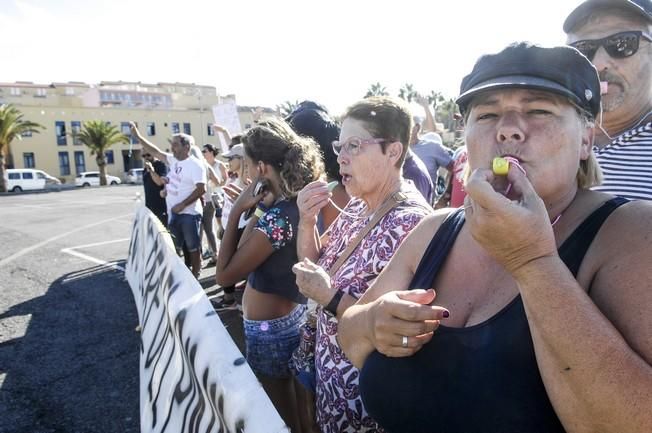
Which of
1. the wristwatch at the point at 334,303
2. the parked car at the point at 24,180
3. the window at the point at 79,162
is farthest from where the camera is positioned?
the window at the point at 79,162

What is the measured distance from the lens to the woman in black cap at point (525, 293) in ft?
2.76

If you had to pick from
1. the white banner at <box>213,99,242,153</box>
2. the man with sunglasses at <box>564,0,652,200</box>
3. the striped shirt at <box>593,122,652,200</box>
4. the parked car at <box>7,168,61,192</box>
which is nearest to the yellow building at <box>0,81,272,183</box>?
the parked car at <box>7,168,61,192</box>

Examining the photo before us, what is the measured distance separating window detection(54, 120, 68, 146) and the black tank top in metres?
56.9

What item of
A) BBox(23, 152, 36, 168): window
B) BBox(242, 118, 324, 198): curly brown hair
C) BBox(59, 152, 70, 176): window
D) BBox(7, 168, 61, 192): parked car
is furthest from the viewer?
BBox(59, 152, 70, 176): window

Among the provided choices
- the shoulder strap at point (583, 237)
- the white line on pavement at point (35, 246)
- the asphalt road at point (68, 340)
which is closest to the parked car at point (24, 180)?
the white line on pavement at point (35, 246)

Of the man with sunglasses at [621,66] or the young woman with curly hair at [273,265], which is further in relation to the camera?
the young woman with curly hair at [273,265]

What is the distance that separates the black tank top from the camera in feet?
3.23

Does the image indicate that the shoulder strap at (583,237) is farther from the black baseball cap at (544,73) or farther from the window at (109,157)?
the window at (109,157)

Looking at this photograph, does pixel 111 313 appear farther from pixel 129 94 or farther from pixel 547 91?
pixel 129 94

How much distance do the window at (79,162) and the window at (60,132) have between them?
209cm

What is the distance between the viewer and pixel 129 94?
60.9 metres

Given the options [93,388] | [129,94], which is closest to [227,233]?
[93,388]

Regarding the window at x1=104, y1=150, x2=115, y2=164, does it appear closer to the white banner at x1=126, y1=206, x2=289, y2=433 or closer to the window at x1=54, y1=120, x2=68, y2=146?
the window at x1=54, y1=120, x2=68, y2=146

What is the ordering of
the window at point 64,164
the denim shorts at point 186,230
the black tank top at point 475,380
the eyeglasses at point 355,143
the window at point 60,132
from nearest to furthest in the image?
the black tank top at point 475,380 → the eyeglasses at point 355,143 → the denim shorts at point 186,230 → the window at point 60,132 → the window at point 64,164
